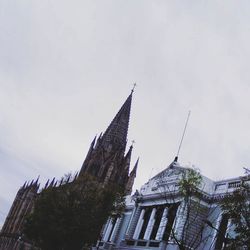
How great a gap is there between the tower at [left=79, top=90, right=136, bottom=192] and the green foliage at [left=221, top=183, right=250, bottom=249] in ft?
153

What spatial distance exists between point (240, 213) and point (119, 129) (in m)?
54.7

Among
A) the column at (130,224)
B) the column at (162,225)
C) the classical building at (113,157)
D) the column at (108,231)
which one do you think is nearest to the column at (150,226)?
the column at (162,225)

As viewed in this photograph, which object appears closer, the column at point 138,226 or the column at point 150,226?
the column at point 150,226

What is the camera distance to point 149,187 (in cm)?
3366

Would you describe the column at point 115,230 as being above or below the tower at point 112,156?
below

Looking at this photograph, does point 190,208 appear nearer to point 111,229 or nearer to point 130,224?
point 130,224

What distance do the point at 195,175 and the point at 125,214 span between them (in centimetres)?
1287


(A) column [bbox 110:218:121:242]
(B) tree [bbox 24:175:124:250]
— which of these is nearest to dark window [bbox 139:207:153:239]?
(B) tree [bbox 24:175:124:250]

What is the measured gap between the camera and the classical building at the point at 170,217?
25548mm

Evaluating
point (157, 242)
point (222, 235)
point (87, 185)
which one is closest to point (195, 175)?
point (222, 235)

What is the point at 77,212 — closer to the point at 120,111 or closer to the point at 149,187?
the point at 149,187

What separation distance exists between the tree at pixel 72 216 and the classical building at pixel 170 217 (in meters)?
1.82

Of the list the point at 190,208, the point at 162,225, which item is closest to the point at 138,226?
the point at 162,225

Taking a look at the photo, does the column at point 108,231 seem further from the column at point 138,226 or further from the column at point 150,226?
the column at point 150,226
